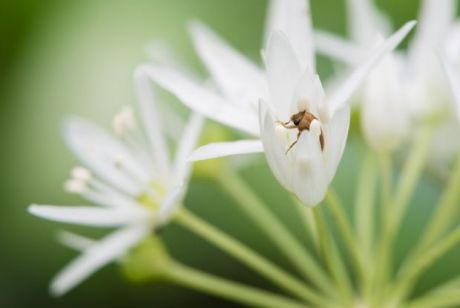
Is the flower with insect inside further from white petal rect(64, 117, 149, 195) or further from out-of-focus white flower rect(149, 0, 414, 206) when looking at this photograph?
white petal rect(64, 117, 149, 195)

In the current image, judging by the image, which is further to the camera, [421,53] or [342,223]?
[421,53]

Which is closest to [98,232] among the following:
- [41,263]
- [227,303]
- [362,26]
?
[41,263]

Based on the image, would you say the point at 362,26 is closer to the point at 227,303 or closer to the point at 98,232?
the point at 227,303

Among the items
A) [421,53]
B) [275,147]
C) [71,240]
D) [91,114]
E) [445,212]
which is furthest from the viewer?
[91,114]

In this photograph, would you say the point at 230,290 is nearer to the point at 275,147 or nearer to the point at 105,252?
the point at 105,252

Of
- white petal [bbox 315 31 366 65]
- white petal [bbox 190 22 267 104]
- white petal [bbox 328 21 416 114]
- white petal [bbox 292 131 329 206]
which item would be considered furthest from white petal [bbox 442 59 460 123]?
white petal [bbox 315 31 366 65]

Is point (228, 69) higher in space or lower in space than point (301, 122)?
higher

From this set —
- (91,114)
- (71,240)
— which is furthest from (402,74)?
(91,114)
